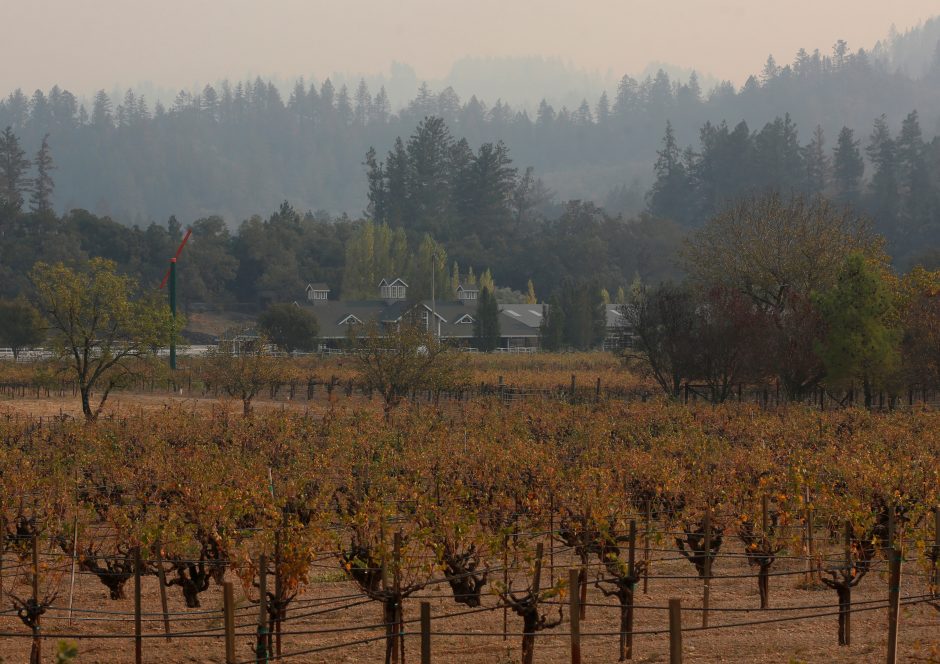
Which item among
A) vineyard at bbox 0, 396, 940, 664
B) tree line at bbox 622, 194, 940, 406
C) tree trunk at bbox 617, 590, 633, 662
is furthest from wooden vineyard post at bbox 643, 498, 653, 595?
tree line at bbox 622, 194, 940, 406

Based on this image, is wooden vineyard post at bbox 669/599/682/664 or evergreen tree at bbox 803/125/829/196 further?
evergreen tree at bbox 803/125/829/196

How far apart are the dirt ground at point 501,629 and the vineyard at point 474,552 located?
2.0 inches

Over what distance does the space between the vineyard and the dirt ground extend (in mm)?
52

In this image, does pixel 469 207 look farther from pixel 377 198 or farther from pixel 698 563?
pixel 698 563

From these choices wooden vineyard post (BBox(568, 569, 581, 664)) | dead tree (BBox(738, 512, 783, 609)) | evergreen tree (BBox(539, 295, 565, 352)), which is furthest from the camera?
evergreen tree (BBox(539, 295, 565, 352))

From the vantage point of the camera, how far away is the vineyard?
14.6 metres

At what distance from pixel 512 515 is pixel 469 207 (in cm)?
12043

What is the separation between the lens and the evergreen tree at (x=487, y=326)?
3565 inches

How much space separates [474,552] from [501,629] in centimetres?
184

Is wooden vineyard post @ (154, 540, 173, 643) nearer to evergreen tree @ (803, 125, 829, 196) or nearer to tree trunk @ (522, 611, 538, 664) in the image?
tree trunk @ (522, 611, 538, 664)

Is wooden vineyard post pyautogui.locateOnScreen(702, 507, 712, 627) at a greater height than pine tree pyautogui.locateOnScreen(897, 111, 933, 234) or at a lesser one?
lesser

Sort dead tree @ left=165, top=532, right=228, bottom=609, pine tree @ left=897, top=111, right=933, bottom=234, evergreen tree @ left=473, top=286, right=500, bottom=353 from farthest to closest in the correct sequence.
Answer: pine tree @ left=897, top=111, right=933, bottom=234 < evergreen tree @ left=473, top=286, right=500, bottom=353 < dead tree @ left=165, top=532, right=228, bottom=609

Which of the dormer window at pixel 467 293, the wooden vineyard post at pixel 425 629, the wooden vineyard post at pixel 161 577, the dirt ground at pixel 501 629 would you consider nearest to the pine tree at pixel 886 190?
the dormer window at pixel 467 293

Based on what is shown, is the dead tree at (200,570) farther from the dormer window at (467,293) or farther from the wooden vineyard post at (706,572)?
the dormer window at (467,293)
